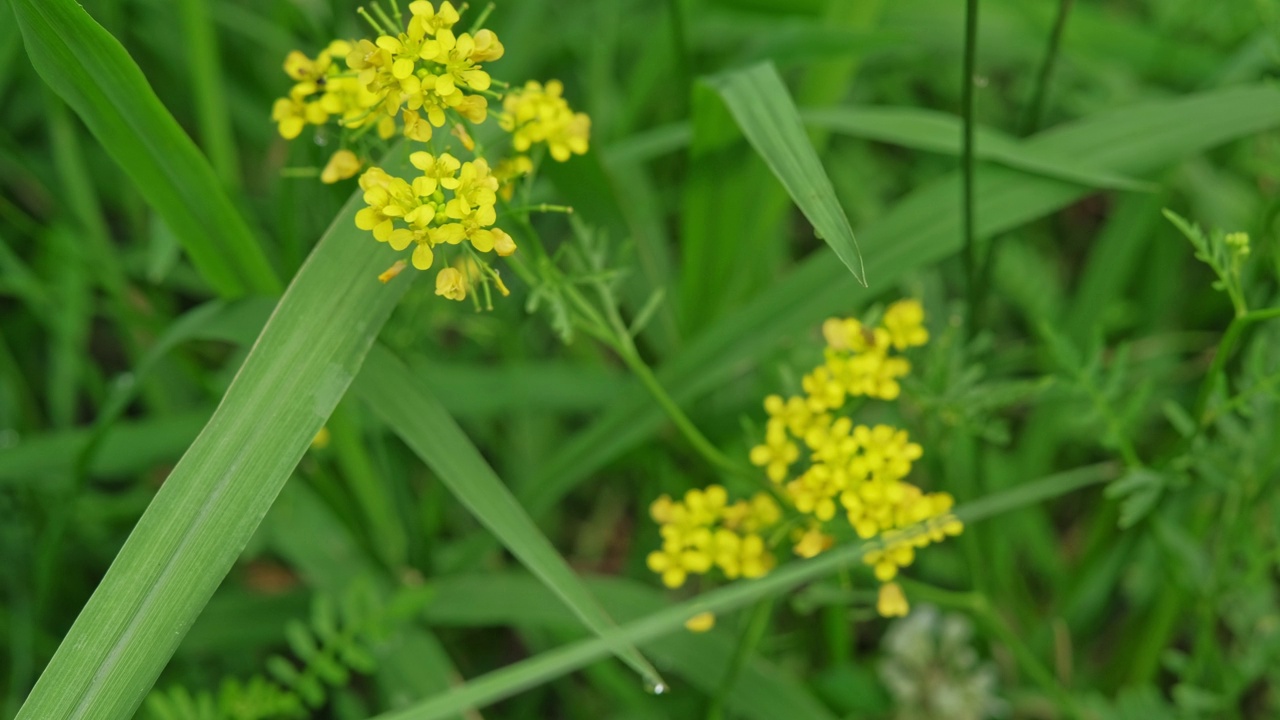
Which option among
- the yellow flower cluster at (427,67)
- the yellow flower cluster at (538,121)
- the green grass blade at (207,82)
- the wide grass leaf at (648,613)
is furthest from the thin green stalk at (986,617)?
the green grass blade at (207,82)

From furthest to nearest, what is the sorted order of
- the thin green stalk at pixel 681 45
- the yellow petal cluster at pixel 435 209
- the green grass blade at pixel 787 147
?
the thin green stalk at pixel 681 45
the green grass blade at pixel 787 147
the yellow petal cluster at pixel 435 209

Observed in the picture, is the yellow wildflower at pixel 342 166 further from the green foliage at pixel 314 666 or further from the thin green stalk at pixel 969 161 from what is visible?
the thin green stalk at pixel 969 161

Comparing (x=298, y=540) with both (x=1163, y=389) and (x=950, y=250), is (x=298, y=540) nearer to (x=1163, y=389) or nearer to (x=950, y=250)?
(x=950, y=250)

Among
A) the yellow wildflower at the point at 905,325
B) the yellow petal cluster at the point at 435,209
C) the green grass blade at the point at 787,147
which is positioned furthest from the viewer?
the yellow wildflower at the point at 905,325

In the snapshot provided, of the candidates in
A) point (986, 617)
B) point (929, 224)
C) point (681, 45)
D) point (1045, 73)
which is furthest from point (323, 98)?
point (986, 617)

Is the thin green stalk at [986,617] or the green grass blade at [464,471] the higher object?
the green grass blade at [464,471]
